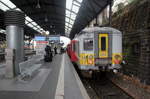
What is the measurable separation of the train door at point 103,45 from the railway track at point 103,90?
5.72 ft

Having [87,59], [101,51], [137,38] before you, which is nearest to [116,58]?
[101,51]

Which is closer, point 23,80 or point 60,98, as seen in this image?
point 60,98

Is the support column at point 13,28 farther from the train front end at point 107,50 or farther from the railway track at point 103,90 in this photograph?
the railway track at point 103,90

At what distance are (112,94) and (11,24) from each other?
619 cm

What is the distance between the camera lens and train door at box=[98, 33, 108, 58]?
9547 mm

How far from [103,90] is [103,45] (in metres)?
2.43

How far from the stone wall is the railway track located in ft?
5.37

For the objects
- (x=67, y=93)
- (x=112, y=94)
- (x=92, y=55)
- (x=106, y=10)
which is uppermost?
(x=106, y=10)

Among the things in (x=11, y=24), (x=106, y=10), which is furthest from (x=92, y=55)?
(x=106, y=10)

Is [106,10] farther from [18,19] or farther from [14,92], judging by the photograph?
[14,92]

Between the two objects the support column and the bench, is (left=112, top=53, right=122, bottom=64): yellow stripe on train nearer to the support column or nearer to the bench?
the bench

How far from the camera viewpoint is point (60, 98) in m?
5.12

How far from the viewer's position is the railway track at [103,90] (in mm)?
7773

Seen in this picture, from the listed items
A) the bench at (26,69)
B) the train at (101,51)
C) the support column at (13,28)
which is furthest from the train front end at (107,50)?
the support column at (13,28)
